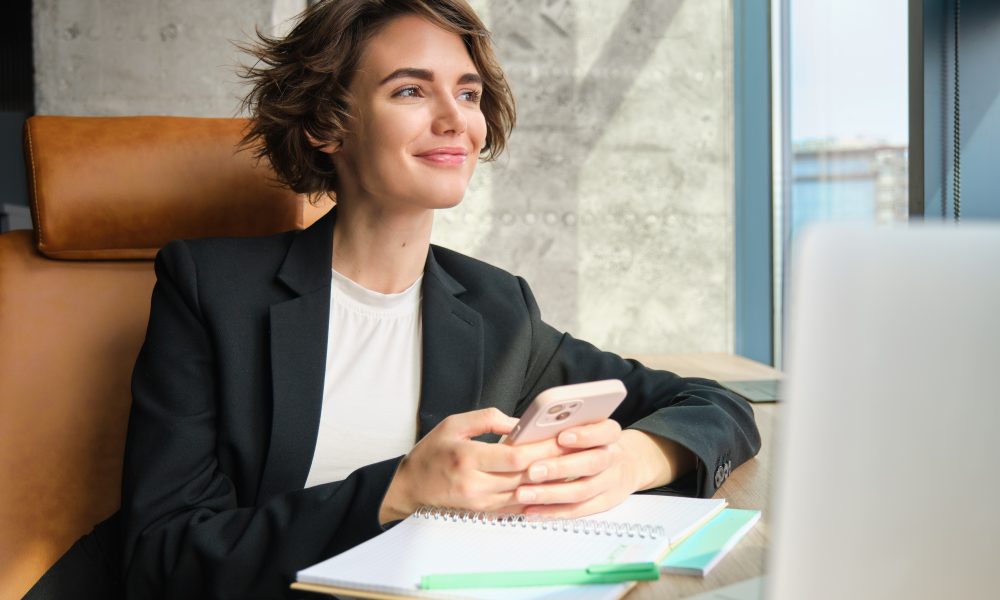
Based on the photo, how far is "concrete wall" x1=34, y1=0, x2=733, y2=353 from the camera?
126 inches

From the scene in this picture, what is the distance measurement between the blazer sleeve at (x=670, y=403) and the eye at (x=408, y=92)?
1.12 feet

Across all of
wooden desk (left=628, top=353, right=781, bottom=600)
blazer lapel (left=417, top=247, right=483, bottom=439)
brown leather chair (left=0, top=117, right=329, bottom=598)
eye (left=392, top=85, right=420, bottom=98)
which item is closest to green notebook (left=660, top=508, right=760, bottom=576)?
wooden desk (left=628, top=353, right=781, bottom=600)

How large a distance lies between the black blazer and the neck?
0.14 ft

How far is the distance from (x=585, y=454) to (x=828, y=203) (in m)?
1.90

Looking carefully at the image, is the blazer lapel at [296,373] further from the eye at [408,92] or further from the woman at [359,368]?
the eye at [408,92]

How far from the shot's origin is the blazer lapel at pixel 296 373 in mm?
1201

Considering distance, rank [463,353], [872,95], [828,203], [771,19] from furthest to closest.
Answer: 1. [771,19]
2. [828,203]
3. [872,95]
4. [463,353]

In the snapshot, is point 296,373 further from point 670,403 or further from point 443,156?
point 670,403

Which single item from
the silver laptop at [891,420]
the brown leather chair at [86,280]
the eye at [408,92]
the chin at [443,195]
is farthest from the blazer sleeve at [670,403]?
the silver laptop at [891,420]

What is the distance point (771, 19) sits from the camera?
3086 millimetres

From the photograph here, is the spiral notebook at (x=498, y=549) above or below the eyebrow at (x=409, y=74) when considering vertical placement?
below

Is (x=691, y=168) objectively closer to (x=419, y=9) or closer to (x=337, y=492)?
(x=419, y=9)

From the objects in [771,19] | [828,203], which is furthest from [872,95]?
[771,19]

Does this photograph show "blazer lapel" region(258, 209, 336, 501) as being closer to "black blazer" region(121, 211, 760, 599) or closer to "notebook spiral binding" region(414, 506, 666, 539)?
"black blazer" region(121, 211, 760, 599)
